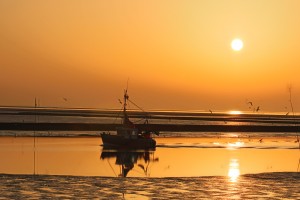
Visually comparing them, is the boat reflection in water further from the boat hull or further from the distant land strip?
the distant land strip

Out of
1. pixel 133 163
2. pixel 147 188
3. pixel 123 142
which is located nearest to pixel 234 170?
pixel 133 163

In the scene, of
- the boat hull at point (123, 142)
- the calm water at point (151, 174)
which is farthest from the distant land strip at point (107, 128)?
the calm water at point (151, 174)

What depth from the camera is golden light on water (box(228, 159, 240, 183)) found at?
37987 millimetres

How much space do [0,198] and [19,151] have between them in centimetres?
3295

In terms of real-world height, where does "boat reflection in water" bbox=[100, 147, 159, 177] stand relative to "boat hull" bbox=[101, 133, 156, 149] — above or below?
below

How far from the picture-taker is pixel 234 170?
1780 inches

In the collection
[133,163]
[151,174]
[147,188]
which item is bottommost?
[147,188]

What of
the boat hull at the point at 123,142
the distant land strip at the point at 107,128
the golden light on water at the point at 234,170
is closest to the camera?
the golden light on water at the point at 234,170

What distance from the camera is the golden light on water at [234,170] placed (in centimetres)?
3799

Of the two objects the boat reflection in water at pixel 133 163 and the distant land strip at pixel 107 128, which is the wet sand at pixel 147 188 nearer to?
the boat reflection in water at pixel 133 163

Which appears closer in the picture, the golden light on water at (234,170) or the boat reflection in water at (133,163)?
the golden light on water at (234,170)

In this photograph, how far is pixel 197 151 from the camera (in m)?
65.8

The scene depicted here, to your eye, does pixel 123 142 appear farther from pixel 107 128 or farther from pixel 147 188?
pixel 107 128

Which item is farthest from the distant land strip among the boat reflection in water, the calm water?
the boat reflection in water
